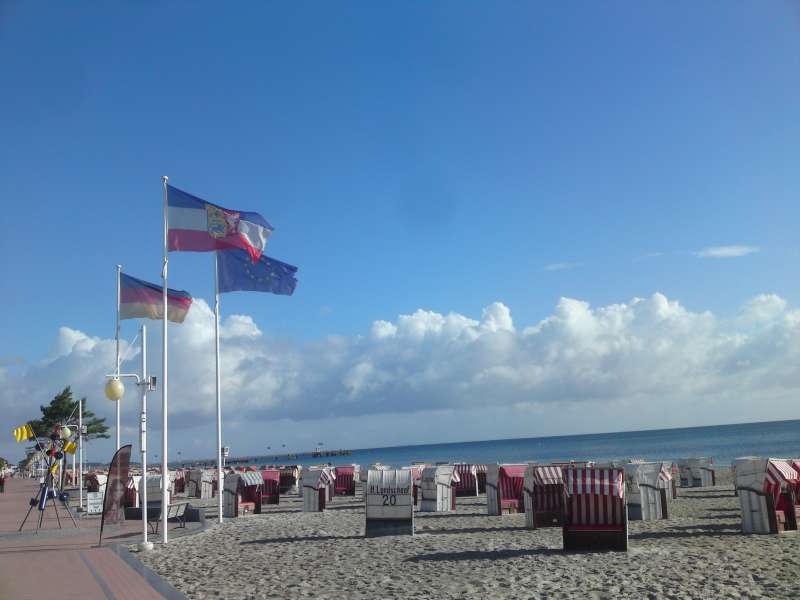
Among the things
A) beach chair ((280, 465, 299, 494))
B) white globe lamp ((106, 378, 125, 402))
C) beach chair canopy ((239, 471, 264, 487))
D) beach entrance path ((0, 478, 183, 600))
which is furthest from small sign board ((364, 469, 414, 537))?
beach chair ((280, 465, 299, 494))

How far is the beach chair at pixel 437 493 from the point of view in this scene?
20.4 m

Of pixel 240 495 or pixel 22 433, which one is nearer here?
pixel 22 433

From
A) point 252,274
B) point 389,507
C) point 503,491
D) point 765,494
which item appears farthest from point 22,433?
point 765,494

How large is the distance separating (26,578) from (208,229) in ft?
23.7

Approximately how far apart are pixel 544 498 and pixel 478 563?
4607 millimetres

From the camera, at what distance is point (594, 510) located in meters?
11.9

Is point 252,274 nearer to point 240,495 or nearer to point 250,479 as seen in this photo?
point 240,495

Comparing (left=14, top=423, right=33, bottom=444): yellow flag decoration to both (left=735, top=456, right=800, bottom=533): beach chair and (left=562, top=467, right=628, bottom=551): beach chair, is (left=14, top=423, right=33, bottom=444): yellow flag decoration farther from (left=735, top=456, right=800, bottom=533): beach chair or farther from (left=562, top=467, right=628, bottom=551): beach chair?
(left=735, top=456, right=800, bottom=533): beach chair

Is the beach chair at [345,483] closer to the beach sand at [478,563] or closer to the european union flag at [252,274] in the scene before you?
the beach sand at [478,563]

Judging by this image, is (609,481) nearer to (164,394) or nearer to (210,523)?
(164,394)

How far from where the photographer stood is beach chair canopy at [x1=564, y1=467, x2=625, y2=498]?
1185 cm

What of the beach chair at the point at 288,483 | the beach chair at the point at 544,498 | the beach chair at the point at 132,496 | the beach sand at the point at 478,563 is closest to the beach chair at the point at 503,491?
the beach sand at the point at 478,563

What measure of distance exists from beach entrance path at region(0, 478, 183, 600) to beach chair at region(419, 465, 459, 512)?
7.31 meters

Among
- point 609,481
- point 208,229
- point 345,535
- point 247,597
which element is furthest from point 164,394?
point 609,481
